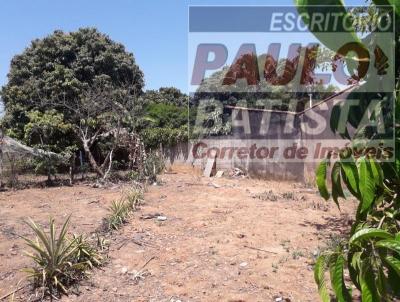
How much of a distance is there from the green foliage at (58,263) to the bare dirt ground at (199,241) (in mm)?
163

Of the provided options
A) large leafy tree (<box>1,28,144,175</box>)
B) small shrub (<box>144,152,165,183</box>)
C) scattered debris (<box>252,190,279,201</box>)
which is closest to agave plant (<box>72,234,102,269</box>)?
scattered debris (<box>252,190,279,201</box>)

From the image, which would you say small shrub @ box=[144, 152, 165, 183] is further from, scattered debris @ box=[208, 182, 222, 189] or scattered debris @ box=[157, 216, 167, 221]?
scattered debris @ box=[157, 216, 167, 221]

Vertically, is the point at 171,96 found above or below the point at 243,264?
above

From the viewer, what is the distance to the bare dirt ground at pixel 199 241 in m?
4.35

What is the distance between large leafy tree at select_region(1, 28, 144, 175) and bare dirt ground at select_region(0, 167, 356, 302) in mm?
4455

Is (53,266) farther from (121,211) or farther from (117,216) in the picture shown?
(121,211)

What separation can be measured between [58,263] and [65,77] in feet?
43.0

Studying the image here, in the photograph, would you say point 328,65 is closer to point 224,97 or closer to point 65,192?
point 65,192

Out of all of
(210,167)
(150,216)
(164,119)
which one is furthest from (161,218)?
(164,119)

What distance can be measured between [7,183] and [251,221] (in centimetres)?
799

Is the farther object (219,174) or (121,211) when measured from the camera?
(219,174)

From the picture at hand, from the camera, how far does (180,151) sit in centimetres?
1622

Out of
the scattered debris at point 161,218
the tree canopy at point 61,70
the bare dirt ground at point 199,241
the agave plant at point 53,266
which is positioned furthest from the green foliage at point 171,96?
the agave plant at point 53,266

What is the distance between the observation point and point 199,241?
6.02 metres
